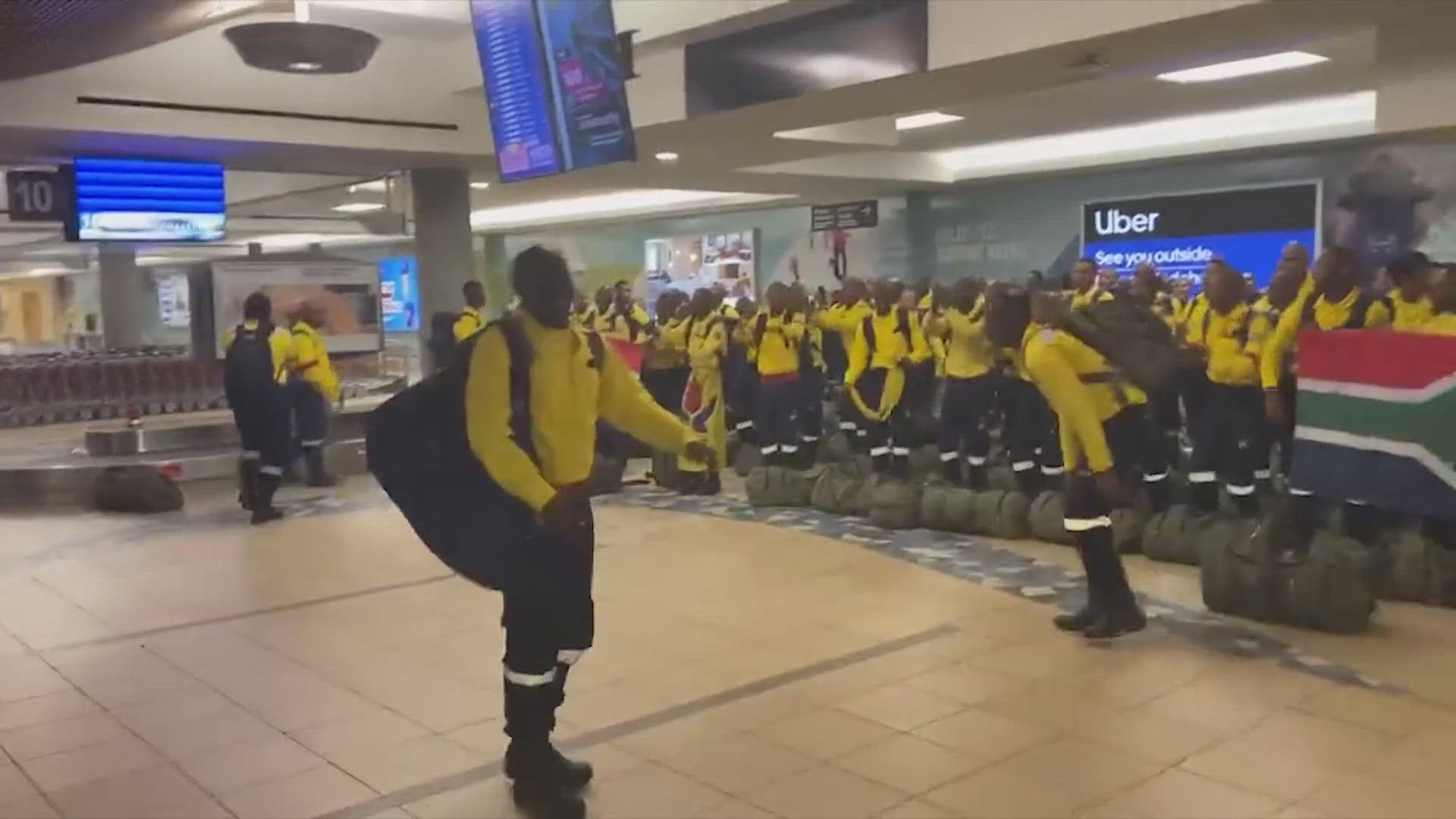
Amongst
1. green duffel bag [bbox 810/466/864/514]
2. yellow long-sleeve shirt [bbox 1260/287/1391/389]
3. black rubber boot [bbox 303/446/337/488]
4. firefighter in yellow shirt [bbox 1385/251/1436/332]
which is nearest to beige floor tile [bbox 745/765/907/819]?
yellow long-sleeve shirt [bbox 1260/287/1391/389]

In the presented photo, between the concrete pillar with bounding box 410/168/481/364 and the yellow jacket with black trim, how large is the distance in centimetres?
243

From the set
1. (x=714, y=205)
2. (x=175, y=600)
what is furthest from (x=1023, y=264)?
(x=175, y=600)

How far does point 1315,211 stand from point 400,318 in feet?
60.6

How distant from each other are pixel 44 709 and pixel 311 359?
19.4 feet

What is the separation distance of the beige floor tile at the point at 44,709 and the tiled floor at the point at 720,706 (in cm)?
2

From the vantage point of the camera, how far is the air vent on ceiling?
9.58m

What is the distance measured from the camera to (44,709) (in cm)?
541

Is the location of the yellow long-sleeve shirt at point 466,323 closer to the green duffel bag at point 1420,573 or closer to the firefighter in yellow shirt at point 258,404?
the firefighter in yellow shirt at point 258,404

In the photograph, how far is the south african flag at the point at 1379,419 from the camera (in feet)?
20.7

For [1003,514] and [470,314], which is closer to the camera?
[1003,514]

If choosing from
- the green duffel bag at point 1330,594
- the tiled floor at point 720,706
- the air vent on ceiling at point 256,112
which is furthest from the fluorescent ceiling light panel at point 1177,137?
the green duffel bag at point 1330,594

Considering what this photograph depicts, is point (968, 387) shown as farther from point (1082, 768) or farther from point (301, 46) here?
point (301, 46)

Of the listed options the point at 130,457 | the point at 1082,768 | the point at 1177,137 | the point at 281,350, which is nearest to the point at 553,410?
the point at 1082,768

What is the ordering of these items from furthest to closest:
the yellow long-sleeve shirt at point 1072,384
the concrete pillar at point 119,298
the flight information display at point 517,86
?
the concrete pillar at point 119,298, the flight information display at point 517,86, the yellow long-sleeve shirt at point 1072,384
